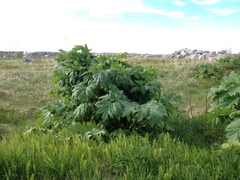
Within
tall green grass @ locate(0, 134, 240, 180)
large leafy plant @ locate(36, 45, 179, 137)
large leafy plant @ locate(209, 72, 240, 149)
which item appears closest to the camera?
tall green grass @ locate(0, 134, 240, 180)

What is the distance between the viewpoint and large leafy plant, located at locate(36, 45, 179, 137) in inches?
152

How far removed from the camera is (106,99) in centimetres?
393

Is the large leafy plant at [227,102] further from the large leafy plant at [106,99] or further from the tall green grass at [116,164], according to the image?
the large leafy plant at [106,99]

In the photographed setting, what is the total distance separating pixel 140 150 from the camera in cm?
311

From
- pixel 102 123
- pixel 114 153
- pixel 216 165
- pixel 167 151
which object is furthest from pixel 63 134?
pixel 216 165

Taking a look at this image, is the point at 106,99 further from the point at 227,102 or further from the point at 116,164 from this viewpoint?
the point at 227,102

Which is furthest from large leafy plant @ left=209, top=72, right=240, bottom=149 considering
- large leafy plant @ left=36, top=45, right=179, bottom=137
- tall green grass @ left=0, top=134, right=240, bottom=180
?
large leafy plant @ left=36, top=45, right=179, bottom=137

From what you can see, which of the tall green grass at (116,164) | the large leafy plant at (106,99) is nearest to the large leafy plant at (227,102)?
the tall green grass at (116,164)

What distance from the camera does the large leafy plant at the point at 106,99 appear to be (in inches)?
152

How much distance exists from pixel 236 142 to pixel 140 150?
0.98 metres

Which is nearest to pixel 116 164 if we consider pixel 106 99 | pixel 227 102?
pixel 106 99

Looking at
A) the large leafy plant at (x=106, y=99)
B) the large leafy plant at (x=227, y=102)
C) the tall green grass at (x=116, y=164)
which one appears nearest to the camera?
the tall green grass at (x=116, y=164)

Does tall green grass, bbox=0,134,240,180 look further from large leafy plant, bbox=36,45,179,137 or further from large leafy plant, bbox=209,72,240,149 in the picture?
large leafy plant, bbox=36,45,179,137

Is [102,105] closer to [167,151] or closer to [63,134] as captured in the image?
[63,134]
